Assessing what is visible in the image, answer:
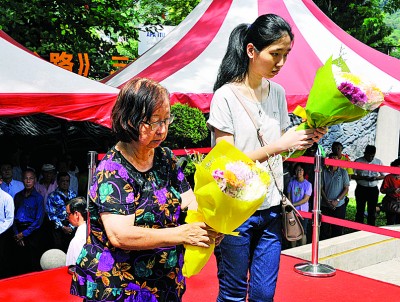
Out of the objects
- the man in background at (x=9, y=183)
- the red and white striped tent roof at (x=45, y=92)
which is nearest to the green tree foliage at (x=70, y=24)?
the man in background at (x=9, y=183)

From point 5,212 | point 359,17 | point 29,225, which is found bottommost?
point 29,225

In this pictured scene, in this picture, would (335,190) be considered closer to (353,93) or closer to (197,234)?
(353,93)

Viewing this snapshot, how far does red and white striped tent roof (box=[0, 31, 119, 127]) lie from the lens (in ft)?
17.8

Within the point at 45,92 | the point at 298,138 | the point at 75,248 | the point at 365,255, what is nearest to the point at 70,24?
the point at 45,92

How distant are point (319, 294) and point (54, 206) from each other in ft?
11.9

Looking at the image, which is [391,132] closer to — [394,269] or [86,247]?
[394,269]

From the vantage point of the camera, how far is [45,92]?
18.2 feet

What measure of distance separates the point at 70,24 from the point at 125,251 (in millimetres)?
9015

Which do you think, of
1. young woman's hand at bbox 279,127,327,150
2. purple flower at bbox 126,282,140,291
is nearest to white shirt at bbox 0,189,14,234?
young woman's hand at bbox 279,127,327,150

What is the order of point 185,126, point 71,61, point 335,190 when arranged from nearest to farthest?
1. point 185,126
2. point 335,190
3. point 71,61

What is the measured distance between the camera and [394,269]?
7008 millimetres

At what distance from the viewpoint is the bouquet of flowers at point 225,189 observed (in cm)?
191

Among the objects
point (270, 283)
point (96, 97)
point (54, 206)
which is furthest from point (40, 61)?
point (270, 283)

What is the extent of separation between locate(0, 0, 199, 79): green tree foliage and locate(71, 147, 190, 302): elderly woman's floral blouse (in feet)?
25.8
